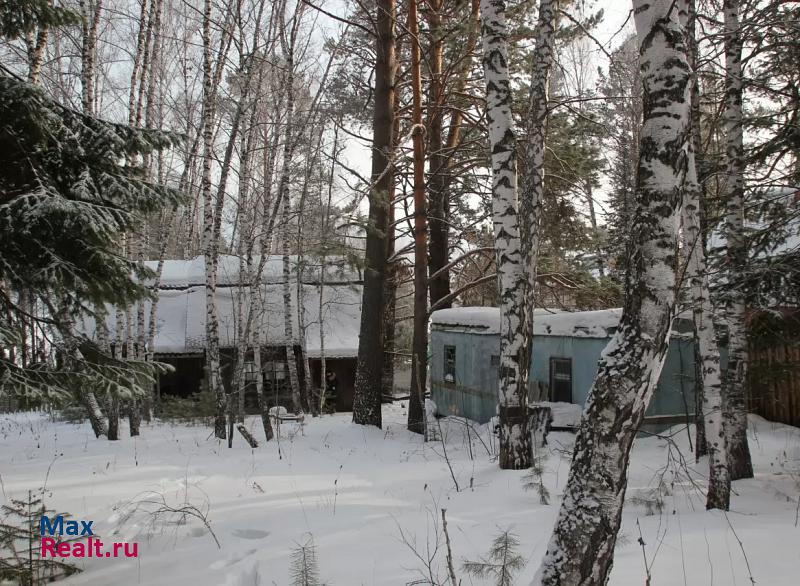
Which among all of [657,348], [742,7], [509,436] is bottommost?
[509,436]

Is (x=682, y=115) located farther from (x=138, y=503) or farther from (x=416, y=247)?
(x=416, y=247)

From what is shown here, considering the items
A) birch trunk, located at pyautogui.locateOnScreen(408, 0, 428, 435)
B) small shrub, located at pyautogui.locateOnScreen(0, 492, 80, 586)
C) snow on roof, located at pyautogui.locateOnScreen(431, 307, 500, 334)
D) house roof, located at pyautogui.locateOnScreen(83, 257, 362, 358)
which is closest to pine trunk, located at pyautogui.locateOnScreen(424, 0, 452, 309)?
birch trunk, located at pyautogui.locateOnScreen(408, 0, 428, 435)

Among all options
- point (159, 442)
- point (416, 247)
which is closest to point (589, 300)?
point (416, 247)

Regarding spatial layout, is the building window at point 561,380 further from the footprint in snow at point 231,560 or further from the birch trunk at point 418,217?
the footprint in snow at point 231,560

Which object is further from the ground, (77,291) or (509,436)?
(77,291)

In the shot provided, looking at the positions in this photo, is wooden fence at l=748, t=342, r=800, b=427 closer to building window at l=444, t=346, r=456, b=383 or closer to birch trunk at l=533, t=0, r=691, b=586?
building window at l=444, t=346, r=456, b=383

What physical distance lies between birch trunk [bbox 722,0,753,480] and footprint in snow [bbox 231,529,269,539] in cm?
533

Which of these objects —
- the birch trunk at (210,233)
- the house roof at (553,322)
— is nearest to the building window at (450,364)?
the house roof at (553,322)

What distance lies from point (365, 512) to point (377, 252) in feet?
23.3

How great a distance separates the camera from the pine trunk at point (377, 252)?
39.2ft

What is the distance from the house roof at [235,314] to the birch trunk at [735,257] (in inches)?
551

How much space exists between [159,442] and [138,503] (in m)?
4.99

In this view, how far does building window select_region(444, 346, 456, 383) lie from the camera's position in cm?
1520

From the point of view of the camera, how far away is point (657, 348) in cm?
314
